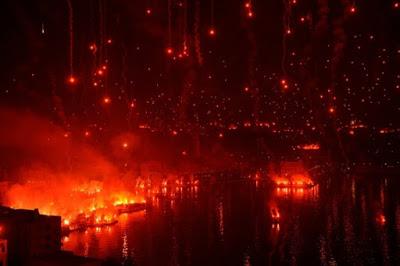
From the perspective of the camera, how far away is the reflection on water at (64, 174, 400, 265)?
11195 mm

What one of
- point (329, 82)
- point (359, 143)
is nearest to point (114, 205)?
point (329, 82)

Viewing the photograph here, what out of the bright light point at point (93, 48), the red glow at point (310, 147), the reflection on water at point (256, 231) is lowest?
the reflection on water at point (256, 231)

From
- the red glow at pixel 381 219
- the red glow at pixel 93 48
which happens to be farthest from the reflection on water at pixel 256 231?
the red glow at pixel 93 48

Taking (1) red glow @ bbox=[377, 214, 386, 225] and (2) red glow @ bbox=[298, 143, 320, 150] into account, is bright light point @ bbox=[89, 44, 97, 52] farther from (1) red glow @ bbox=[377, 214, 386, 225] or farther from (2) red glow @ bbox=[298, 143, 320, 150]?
(2) red glow @ bbox=[298, 143, 320, 150]

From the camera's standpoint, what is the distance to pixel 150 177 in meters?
23.5

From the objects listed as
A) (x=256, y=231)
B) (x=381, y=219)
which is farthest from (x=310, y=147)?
(x=256, y=231)

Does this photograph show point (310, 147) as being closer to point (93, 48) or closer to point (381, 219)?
point (381, 219)

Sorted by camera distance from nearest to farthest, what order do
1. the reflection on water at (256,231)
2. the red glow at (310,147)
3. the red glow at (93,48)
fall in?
the reflection on water at (256,231) < the red glow at (93,48) < the red glow at (310,147)

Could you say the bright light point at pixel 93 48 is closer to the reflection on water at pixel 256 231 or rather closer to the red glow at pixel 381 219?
the reflection on water at pixel 256 231

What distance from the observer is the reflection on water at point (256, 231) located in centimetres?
1120

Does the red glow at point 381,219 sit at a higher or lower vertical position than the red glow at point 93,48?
lower

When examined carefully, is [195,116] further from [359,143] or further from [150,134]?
[359,143]

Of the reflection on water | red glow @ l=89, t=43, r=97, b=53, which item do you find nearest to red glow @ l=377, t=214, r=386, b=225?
the reflection on water

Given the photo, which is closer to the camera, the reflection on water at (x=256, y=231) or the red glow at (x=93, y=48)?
the reflection on water at (x=256, y=231)
